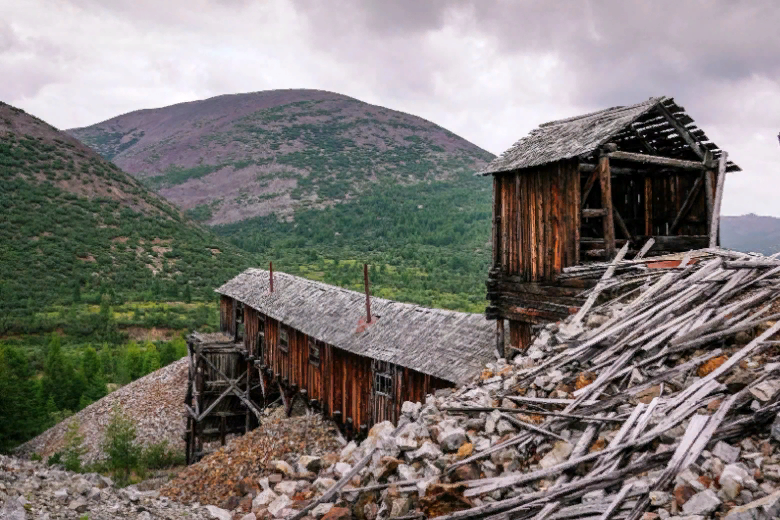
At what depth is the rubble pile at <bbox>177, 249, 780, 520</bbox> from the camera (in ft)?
14.3

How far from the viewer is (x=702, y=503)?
3.94m

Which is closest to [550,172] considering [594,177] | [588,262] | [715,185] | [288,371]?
[594,177]

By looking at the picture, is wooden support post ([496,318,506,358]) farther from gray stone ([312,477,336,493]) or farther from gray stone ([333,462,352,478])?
gray stone ([312,477,336,493])

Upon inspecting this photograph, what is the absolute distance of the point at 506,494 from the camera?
5184 mm

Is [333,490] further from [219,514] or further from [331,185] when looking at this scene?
[331,185]

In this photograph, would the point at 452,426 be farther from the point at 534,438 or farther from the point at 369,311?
the point at 369,311

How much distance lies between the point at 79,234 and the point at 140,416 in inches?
1169

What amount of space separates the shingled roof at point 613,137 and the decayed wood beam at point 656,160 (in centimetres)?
43

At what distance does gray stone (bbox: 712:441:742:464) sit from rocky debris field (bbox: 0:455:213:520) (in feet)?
23.2

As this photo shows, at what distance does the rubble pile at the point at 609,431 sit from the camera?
14.3ft

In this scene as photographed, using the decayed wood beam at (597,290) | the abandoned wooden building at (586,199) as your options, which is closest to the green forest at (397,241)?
the abandoned wooden building at (586,199)

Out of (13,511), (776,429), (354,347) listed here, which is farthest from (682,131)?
(13,511)

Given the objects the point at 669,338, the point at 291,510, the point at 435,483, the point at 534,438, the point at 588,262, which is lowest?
the point at 291,510

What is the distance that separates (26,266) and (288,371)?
3445cm
